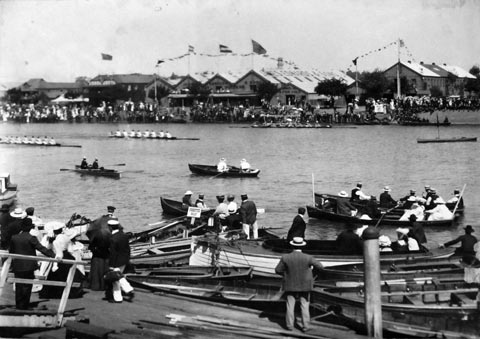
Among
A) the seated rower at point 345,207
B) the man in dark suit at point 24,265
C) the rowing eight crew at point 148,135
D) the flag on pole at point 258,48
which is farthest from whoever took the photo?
the rowing eight crew at point 148,135

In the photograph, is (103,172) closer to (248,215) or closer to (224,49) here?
(248,215)

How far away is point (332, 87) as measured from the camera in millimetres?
126375

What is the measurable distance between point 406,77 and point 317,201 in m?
94.4

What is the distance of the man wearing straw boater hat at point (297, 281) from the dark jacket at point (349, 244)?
482 cm

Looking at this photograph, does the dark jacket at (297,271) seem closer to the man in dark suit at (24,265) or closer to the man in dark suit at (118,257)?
the man in dark suit at (118,257)

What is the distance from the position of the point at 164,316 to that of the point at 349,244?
228 inches

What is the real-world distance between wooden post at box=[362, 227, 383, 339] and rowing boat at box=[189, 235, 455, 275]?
4434 mm

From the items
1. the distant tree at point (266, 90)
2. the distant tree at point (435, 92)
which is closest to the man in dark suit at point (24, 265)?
the distant tree at point (435, 92)

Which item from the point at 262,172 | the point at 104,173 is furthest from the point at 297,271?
the point at 262,172

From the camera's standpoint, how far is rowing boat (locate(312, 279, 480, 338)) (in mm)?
11758

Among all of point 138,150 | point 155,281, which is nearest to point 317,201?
point 155,281

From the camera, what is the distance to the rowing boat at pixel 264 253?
16.3 metres

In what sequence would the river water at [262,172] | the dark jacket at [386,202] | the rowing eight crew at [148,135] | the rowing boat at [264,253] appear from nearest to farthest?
the rowing boat at [264,253] < the dark jacket at [386,202] < the river water at [262,172] < the rowing eight crew at [148,135]

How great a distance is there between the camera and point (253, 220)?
70.9 ft
